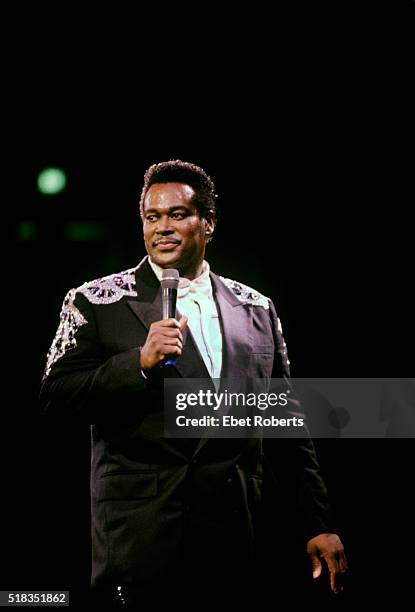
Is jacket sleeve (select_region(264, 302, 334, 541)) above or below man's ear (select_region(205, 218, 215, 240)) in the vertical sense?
below

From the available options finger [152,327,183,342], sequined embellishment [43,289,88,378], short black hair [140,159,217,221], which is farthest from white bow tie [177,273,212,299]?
finger [152,327,183,342]

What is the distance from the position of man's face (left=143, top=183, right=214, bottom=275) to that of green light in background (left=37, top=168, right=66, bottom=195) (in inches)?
20.7

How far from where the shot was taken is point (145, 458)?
1.83 m

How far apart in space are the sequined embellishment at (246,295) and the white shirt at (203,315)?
0.35ft

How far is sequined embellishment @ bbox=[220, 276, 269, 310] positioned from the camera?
7.45 ft

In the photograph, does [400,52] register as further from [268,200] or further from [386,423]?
[386,423]

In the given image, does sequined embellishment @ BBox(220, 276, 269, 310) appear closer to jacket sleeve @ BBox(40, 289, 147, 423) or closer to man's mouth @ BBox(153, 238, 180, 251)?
man's mouth @ BBox(153, 238, 180, 251)

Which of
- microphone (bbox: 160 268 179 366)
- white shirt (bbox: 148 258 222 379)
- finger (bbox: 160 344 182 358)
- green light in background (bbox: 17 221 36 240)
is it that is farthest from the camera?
green light in background (bbox: 17 221 36 240)

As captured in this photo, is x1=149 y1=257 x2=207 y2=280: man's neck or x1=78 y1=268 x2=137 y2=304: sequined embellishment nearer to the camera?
x1=78 y1=268 x2=137 y2=304: sequined embellishment

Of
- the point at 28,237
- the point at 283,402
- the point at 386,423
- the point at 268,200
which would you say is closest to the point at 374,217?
the point at 268,200

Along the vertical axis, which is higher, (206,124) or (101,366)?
(206,124)

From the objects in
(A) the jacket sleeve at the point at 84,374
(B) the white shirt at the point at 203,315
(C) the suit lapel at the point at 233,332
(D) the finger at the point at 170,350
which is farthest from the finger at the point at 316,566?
(D) the finger at the point at 170,350

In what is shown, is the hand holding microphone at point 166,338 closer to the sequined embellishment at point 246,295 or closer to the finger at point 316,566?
the sequined embellishment at point 246,295

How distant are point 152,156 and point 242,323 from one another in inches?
36.1
